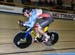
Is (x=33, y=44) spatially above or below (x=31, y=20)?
below

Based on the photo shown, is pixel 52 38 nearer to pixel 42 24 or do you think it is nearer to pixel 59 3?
pixel 42 24

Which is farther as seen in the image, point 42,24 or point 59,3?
point 59,3

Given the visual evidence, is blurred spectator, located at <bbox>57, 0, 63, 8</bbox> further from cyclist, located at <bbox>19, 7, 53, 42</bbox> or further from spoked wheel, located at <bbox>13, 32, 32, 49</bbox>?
spoked wheel, located at <bbox>13, 32, 32, 49</bbox>

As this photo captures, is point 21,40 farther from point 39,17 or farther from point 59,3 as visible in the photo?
point 59,3

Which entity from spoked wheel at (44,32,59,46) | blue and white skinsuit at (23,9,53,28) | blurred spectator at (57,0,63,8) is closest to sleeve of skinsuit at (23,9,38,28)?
blue and white skinsuit at (23,9,53,28)

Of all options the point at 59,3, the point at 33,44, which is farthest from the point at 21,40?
the point at 59,3

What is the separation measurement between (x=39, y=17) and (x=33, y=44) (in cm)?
15

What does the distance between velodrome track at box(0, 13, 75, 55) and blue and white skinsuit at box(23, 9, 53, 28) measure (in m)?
0.05

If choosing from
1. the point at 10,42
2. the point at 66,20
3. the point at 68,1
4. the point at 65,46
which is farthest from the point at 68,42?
the point at 10,42

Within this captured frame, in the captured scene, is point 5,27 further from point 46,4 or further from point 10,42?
point 46,4

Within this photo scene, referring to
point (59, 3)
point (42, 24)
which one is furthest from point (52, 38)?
point (59, 3)

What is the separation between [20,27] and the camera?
1.23m

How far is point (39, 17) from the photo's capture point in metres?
1.22

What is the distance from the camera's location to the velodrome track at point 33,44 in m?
1.20
